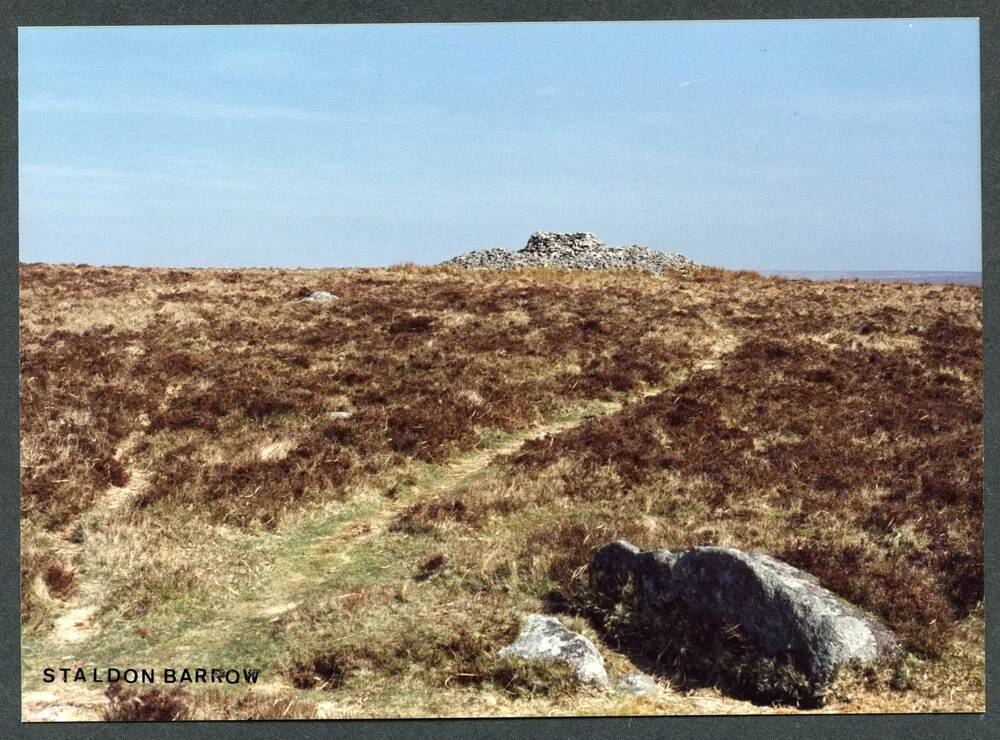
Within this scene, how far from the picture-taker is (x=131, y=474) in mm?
14625

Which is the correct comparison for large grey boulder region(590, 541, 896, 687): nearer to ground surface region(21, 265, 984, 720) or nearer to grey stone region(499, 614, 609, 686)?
ground surface region(21, 265, 984, 720)

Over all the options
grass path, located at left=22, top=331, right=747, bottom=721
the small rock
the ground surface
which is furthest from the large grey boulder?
the small rock

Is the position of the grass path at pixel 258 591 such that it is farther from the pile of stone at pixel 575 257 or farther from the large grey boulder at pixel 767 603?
the pile of stone at pixel 575 257

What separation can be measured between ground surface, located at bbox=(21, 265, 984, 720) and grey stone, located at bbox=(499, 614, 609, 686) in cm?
20

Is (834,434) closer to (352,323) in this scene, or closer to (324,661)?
(324,661)

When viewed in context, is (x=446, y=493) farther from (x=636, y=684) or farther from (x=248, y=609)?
(x=636, y=684)

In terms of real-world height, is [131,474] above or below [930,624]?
above

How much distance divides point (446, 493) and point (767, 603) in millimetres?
7215

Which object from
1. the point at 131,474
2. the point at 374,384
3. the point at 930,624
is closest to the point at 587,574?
the point at 930,624

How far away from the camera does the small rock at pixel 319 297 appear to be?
33.4m

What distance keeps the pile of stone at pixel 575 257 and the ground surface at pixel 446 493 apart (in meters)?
28.8

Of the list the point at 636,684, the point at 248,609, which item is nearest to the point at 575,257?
the point at 248,609

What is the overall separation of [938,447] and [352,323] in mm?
20851

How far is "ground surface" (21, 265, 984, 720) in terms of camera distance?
9.04m
